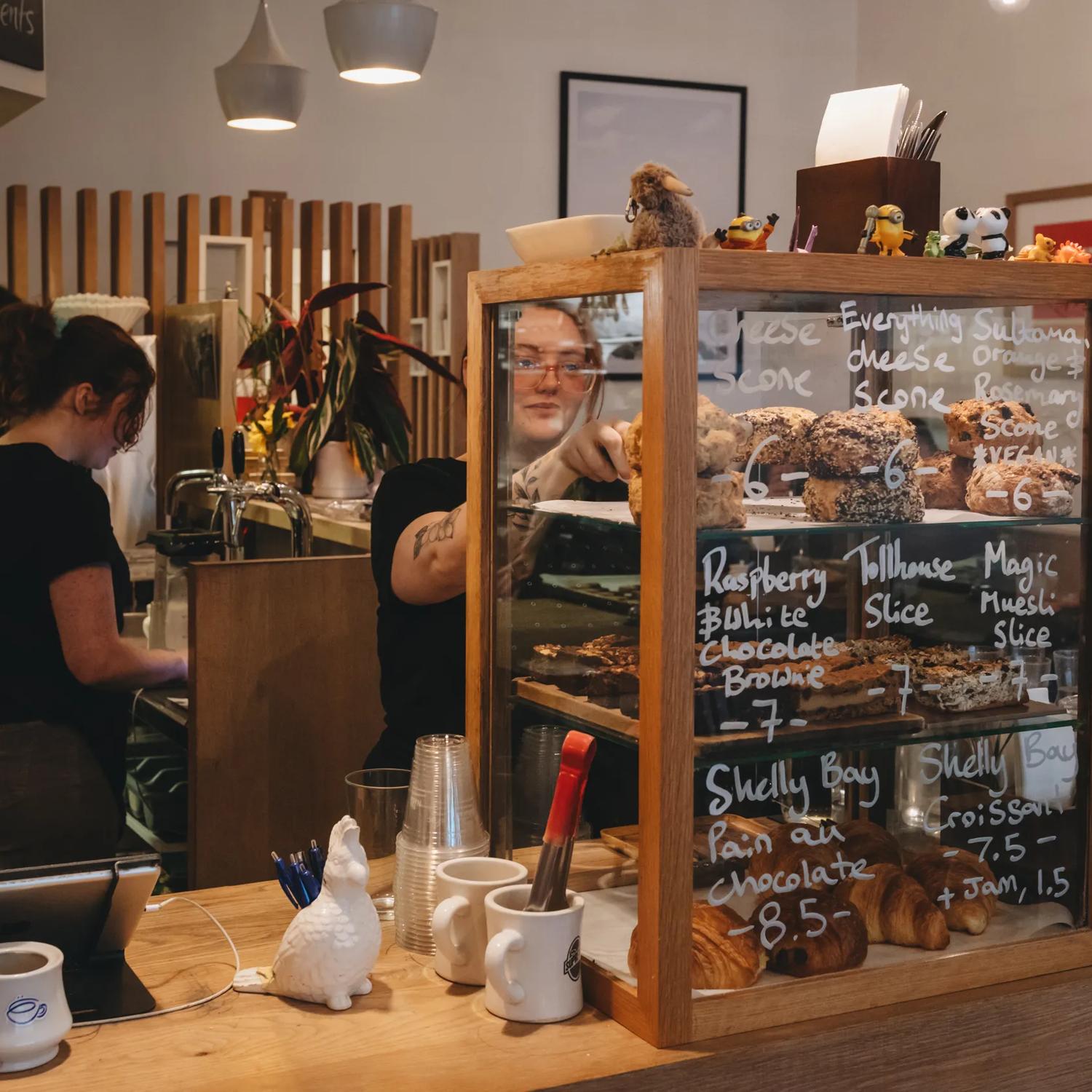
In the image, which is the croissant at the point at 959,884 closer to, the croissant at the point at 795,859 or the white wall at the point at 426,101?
the croissant at the point at 795,859

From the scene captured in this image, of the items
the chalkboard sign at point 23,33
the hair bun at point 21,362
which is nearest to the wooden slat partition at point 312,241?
the chalkboard sign at point 23,33

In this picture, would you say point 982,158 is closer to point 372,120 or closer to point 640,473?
point 372,120

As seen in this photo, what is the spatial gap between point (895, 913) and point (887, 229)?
0.64 meters

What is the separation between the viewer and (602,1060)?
1.17 metres

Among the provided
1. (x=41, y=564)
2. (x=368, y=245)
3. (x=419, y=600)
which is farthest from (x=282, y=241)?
(x=419, y=600)

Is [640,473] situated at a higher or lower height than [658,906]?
higher

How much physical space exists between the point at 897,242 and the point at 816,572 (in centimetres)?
31

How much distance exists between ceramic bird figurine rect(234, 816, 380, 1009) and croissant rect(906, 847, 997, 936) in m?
0.54

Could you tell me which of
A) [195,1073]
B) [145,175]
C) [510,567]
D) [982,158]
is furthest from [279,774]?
[982,158]

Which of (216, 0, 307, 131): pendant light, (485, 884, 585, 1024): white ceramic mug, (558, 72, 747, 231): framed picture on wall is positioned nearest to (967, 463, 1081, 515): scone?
(485, 884, 585, 1024): white ceramic mug

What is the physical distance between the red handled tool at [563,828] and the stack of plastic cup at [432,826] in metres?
0.15

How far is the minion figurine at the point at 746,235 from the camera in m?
1.23

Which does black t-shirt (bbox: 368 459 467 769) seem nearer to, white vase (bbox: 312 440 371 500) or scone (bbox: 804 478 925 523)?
scone (bbox: 804 478 925 523)

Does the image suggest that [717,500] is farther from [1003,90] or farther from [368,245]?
[1003,90]
